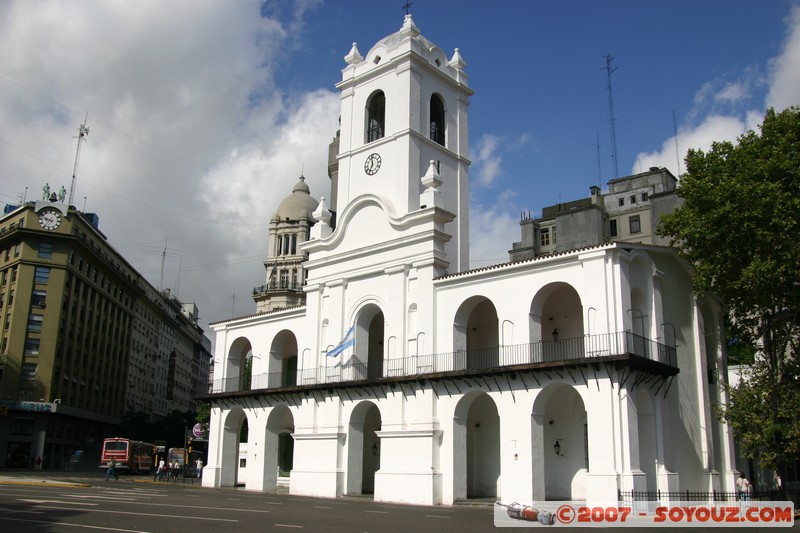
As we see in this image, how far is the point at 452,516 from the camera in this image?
868 inches

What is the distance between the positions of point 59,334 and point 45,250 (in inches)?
286

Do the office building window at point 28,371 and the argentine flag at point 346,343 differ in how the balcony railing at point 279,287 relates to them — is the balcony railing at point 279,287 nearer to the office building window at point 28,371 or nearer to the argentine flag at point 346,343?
the office building window at point 28,371

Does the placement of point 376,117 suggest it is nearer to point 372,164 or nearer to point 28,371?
point 372,164

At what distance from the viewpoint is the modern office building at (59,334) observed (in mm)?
57500

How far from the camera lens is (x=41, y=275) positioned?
196 ft

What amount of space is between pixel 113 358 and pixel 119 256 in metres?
10.9

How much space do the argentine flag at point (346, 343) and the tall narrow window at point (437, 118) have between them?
35.3 ft

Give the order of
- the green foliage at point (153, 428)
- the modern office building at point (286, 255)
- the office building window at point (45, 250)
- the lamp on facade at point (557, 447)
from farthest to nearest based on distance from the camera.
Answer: the modern office building at point (286, 255)
the green foliage at point (153, 428)
the office building window at point (45, 250)
the lamp on facade at point (557, 447)

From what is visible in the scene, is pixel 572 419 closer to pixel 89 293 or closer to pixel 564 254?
pixel 564 254

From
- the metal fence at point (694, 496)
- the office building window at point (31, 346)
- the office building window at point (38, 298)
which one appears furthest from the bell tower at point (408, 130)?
the office building window at point (31, 346)

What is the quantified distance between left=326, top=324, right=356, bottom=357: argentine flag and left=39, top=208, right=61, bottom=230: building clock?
39.0 metres

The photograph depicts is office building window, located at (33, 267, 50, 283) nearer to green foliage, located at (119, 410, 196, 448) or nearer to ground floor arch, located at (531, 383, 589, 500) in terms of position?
green foliage, located at (119, 410, 196, 448)

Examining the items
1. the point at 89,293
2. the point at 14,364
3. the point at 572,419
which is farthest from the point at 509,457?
the point at 89,293

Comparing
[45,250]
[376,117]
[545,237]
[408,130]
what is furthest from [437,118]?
[45,250]
